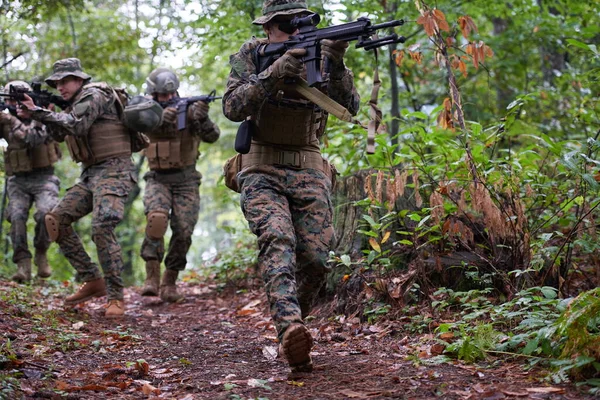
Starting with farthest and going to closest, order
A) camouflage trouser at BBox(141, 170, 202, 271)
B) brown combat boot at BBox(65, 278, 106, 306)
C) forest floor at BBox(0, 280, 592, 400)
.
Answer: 1. camouflage trouser at BBox(141, 170, 202, 271)
2. brown combat boot at BBox(65, 278, 106, 306)
3. forest floor at BBox(0, 280, 592, 400)

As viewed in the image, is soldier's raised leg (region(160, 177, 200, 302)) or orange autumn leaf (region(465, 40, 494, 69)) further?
soldier's raised leg (region(160, 177, 200, 302))

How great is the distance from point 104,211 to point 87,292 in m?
1.09

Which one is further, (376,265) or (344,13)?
(344,13)

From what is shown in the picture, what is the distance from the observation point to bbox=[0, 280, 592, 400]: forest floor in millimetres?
3520

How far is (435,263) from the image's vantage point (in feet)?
18.1

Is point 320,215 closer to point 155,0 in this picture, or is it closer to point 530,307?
point 530,307

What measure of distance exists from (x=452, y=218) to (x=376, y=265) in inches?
36.9

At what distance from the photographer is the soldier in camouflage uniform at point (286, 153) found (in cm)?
449

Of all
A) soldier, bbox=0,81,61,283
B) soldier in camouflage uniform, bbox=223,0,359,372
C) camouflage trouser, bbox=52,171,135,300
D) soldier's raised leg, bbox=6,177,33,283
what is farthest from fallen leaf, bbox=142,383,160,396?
soldier's raised leg, bbox=6,177,33,283

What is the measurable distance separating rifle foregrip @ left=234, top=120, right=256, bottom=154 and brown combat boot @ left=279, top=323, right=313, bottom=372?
141 centimetres

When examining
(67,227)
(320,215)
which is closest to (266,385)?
(320,215)

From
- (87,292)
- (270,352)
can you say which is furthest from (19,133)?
(270,352)

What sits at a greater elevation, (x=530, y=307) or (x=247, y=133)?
(x=247, y=133)

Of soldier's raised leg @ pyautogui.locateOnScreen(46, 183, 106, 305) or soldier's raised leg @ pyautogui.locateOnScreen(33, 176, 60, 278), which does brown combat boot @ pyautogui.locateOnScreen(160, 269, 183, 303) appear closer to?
soldier's raised leg @ pyautogui.locateOnScreen(46, 183, 106, 305)
